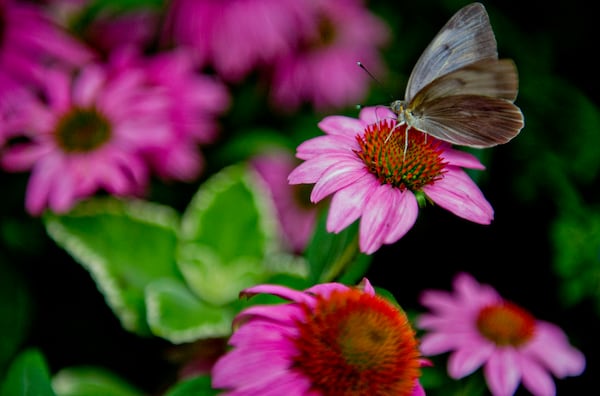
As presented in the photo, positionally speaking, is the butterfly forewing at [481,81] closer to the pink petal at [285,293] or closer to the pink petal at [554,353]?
the pink petal at [285,293]

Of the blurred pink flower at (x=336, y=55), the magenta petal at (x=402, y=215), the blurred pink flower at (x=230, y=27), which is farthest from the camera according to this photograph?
the blurred pink flower at (x=336, y=55)

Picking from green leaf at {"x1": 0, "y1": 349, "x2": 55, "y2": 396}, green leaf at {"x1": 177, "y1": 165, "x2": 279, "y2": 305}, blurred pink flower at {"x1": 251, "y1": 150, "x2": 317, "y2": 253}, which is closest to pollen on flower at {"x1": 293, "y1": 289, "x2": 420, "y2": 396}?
green leaf at {"x1": 0, "y1": 349, "x2": 55, "y2": 396}

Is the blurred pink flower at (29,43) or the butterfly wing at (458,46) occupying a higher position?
the butterfly wing at (458,46)

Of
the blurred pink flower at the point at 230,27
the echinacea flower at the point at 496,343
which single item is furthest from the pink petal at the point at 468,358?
the blurred pink flower at the point at 230,27

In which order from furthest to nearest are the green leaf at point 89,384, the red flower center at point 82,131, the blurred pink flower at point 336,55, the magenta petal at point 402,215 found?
the blurred pink flower at point 336,55 < the red flower center at point 82,131 < the green leaf at point 89,384 < the magenta petal at point 402,215

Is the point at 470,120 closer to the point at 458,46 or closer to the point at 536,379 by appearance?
the point at 458,46

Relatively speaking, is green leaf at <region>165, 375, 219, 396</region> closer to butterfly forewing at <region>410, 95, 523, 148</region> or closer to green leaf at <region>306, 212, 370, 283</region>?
green leaf at <region>306, 212, 370, 283</region>
